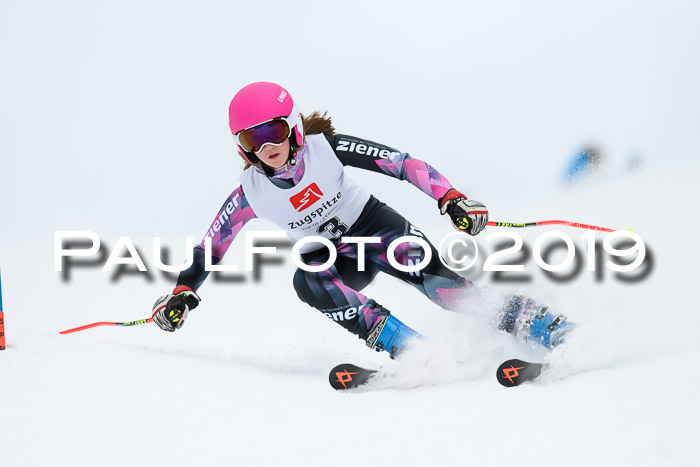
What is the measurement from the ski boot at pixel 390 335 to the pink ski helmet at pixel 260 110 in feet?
2.97

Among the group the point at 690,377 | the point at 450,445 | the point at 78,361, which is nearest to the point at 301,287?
the point at 78,361

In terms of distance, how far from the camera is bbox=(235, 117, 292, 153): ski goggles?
8.39ft

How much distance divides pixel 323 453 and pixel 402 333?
3.74 ft

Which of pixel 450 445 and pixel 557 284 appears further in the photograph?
pixel 557 284

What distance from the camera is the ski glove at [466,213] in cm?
244

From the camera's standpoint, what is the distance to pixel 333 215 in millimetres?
2904

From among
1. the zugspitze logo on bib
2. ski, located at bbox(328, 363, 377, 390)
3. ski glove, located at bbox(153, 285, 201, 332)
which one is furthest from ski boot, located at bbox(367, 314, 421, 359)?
ski glove, located at bbox(153, 285, 201, 332)

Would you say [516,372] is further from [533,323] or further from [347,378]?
[347,378]

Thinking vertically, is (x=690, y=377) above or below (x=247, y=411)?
above

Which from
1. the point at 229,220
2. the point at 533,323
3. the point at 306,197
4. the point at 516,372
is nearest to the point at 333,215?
the point at 306,197

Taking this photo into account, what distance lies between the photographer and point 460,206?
250 cm

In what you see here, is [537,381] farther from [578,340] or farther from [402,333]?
[402,333]

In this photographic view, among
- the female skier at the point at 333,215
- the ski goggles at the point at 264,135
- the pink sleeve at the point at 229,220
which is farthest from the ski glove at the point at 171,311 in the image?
the ski goggles at the point at 264,135

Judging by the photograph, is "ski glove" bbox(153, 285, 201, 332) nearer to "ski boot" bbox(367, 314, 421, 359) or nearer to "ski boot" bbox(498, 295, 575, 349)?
"ski boot" bbox(367, 314, 421, 359)
